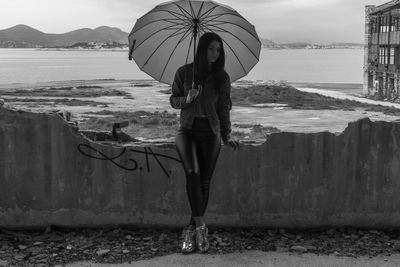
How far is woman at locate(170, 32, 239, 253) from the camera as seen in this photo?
15.9ft

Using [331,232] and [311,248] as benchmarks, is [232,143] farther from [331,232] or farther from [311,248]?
[331,232]

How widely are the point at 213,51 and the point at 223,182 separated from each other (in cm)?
141

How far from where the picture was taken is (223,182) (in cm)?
554

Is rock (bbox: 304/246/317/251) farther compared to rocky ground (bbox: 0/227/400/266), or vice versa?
rock (bbox: 304/246/317/251)

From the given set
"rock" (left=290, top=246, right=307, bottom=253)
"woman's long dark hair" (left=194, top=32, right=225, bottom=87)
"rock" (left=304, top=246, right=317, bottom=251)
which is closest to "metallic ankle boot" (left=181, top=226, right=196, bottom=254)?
"rock" (left=290, top=246, right=307, bottom=253)

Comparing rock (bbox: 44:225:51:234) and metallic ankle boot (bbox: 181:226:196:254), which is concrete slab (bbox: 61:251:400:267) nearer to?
metallic ankle boot (bbox: 181:226:196:254)

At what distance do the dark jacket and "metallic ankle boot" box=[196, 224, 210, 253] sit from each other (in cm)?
92

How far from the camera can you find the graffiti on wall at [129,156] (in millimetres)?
5430

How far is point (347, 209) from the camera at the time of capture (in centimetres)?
559

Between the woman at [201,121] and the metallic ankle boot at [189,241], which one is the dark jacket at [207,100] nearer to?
the woman at [201,121]

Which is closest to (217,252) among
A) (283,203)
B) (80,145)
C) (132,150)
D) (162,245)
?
(162,245)

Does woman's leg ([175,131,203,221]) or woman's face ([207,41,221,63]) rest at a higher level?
woman's face ([207,41,221,63])

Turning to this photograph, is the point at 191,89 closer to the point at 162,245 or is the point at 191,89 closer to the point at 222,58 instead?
the point at 222,58

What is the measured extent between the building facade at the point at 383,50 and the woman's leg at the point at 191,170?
161 ft
